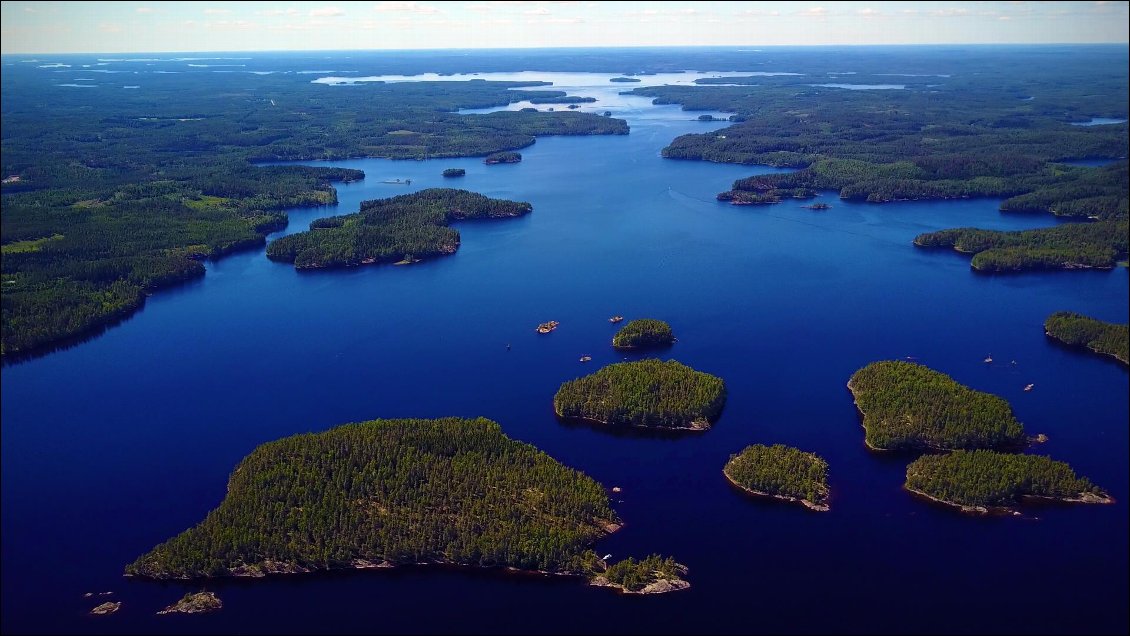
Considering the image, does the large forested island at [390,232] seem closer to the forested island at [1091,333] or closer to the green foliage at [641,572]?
the green foliage at [641,572]

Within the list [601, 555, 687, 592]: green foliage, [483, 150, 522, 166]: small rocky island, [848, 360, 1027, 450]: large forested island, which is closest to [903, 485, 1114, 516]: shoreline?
[848, 360, 1027, 450]: large forested island

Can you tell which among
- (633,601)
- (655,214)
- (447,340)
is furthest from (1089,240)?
(633,601)

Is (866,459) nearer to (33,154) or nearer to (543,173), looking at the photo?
(543,173)

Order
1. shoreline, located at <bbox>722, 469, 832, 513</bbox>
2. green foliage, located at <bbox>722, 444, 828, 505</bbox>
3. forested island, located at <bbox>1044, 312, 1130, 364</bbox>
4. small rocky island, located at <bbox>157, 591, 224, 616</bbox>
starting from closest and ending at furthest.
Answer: small rocky island, located at <bbox>157, 591, 224, 616</bbox>, shoreline, located at <bbox>722, 469, 832, 513</bbox>, green foliage, located at <bbox>722, 444, 828, 505</bbox>, forested island, located at <bbox>1044, 312, 1130, 364</bbox>

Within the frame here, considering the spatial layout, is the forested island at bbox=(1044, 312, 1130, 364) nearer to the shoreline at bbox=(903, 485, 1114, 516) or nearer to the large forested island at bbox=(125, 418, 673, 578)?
the shoreline at bbox=(903, 485, 1114, 516)

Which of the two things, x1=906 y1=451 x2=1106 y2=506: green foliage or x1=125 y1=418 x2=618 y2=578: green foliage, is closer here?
x1=125 y1=418 x2=618 y2=578: green foliage

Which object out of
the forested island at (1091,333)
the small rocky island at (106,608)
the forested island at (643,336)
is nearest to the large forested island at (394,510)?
the small rocky island at (106,608)

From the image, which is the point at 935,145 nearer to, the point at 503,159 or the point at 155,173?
the point at 503,159
